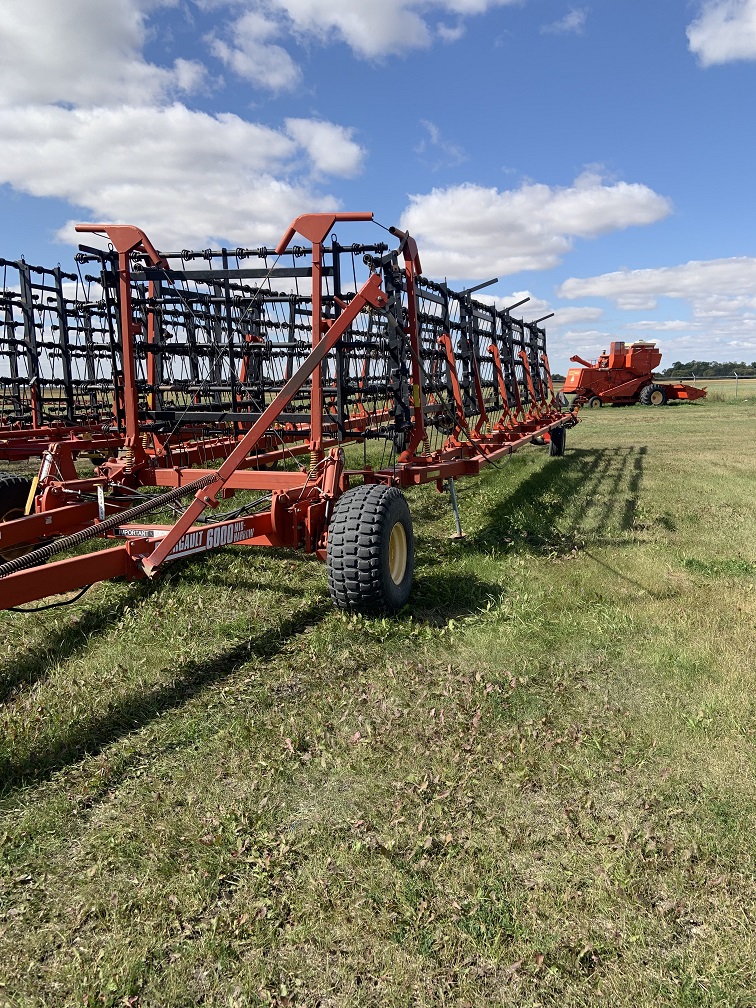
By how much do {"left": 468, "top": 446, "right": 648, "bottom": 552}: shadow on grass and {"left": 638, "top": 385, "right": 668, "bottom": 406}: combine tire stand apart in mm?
20140

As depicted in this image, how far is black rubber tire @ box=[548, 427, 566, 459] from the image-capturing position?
14.6m

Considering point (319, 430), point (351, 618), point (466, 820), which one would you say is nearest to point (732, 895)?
point (466, 820)

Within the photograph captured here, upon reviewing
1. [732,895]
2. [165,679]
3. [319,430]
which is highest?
[319,430]

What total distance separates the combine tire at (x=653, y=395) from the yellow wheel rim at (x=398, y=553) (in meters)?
29.7

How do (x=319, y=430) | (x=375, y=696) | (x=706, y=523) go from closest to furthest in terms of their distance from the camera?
(x=375, y=696)
(x=319, y=430)
(x=706, y=523)

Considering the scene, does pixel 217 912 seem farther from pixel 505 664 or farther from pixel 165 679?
pixel 505 664

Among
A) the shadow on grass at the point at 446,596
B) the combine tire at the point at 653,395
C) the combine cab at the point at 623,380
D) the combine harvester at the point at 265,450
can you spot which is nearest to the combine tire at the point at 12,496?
the combine harvester at the point at 265,450

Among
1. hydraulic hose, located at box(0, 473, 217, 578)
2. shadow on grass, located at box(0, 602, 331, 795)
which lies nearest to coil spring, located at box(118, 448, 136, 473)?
hydraulic hose, located at box(0, 473, 217, 578)

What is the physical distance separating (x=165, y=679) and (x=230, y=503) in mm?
4954

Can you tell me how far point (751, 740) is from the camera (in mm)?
3330

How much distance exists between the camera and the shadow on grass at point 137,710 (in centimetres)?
315

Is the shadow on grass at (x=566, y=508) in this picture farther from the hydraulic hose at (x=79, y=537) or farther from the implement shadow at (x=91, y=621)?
the hydraulic hose at (x=79, y=537)

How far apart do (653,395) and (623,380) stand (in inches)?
64.9

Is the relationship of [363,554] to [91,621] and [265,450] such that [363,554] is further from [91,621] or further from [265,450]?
[265,450]
